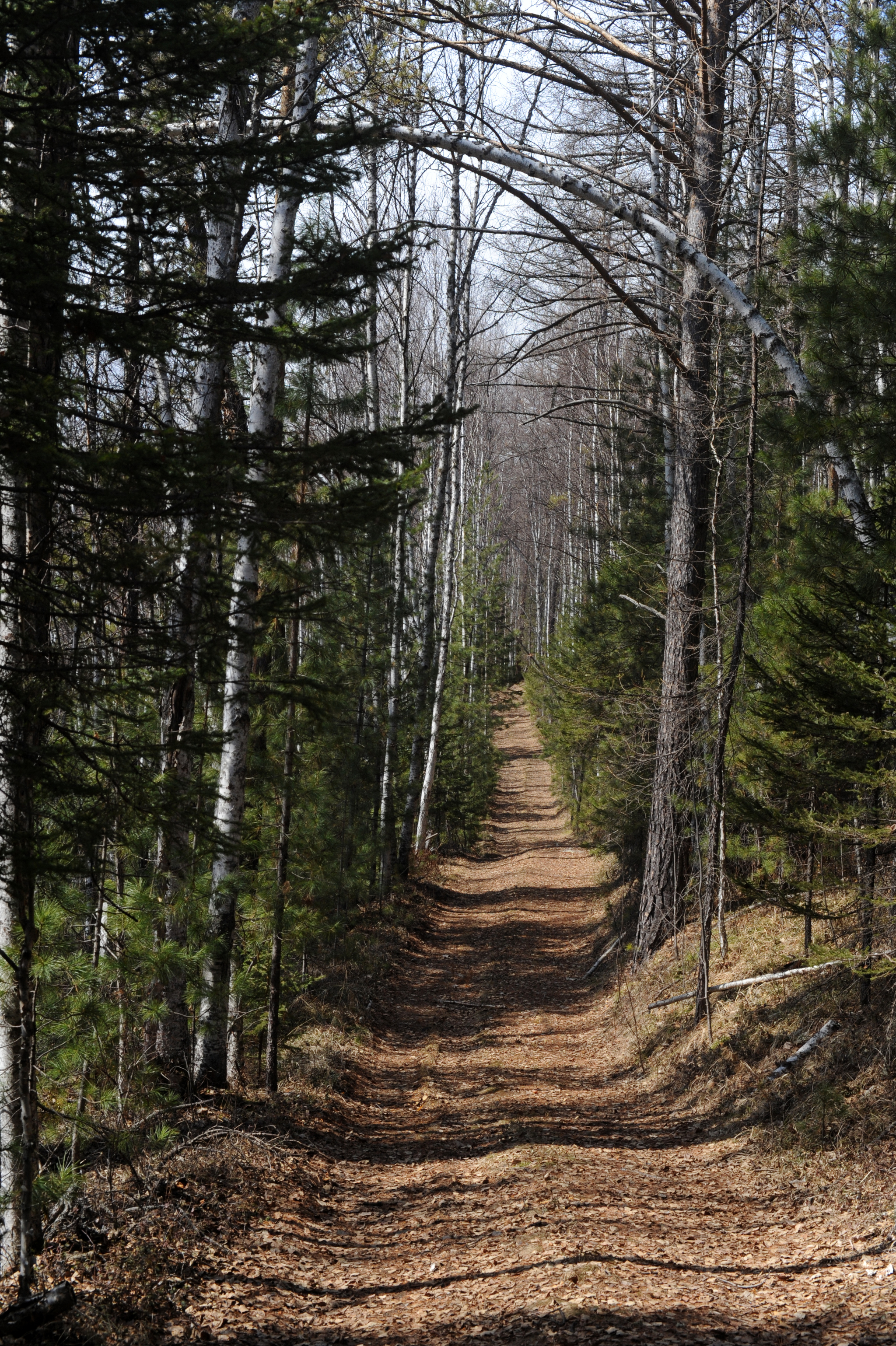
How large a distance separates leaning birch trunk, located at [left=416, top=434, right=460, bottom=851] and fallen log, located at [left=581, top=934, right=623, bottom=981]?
5.82 meters

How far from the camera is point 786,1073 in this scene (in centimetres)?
668

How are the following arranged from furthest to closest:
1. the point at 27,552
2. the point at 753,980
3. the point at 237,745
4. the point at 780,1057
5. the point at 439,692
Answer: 1. the point at 439,692
2. the point at 753,980
3. the point at 780,1057
4. the point at 237,745
5. the point at 27,552

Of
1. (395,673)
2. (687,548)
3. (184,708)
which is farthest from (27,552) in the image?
(395,673)

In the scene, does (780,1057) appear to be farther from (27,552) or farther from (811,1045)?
(27,552)

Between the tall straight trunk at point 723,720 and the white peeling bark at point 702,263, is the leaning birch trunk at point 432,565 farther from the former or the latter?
the tall straight trunk at point 723,720

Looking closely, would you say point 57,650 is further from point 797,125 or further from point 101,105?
point 797,125

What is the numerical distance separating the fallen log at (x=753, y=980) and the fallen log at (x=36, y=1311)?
16.5 ft

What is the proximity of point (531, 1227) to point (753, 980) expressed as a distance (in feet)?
11.2

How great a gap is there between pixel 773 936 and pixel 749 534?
406cm

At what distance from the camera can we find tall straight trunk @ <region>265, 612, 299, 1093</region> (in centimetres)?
695

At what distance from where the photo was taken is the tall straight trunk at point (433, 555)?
15.1 meters

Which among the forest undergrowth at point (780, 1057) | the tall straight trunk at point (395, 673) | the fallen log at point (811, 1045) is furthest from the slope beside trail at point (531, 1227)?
the tall straight trunk at point (395, 673)

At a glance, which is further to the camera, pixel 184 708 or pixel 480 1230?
pixel 184 708

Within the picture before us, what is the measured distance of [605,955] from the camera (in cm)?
1157
